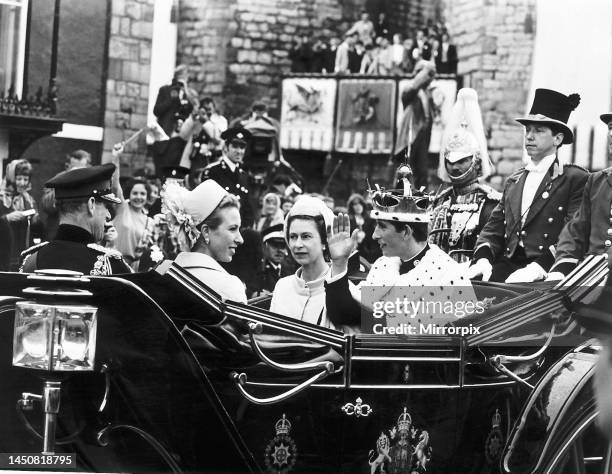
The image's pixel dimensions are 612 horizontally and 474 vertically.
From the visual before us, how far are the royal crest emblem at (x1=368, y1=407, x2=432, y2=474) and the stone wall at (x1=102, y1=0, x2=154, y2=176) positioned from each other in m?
2.31

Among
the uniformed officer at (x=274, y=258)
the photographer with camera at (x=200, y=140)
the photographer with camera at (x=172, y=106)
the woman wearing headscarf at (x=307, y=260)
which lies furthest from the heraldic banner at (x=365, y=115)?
the woman wearing headscarf at (x=307, y=260)

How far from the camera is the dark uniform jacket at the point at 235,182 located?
31.8ft

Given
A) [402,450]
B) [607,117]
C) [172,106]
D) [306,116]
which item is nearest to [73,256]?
[402,450]

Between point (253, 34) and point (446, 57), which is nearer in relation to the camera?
point (253, 34)

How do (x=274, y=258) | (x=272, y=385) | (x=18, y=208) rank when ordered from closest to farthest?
1. (x=272, y=385)
2. (x=18, y=208)
3. (x=274, y=258)

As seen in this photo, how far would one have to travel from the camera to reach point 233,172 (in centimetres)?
998

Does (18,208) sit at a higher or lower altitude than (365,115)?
lower

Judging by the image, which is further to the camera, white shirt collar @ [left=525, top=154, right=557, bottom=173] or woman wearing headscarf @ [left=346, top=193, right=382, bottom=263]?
woman wearing headscarf @ [left=346, top=193, right=382, bottom=263]

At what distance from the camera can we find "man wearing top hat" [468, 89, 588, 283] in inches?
249

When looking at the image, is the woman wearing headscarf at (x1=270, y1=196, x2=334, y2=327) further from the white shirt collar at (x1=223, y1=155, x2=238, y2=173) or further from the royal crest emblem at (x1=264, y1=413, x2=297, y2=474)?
the white shirt collar at (x1=223, y1=155, x2=238, y2=173)


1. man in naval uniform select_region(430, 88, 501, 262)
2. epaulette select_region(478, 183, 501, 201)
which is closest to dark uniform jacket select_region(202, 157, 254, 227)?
man in naval uniform select_region(430, 88, 501, 262)

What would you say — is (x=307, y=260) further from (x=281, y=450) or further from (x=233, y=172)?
(x=233, y=172)

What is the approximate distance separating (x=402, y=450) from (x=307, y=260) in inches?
37.7

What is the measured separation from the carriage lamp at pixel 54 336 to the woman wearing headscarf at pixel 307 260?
1.32 m
